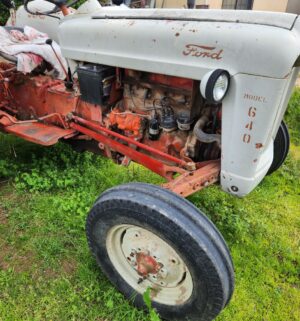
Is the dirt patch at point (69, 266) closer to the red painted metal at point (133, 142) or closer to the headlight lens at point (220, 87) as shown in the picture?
the red painted metal at point (133, 142)

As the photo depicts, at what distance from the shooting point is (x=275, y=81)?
5.55ft

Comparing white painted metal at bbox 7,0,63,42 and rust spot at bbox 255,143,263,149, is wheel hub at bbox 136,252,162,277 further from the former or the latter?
white painted metal at bbox 7,0,63,42

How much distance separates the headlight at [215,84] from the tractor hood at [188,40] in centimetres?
8

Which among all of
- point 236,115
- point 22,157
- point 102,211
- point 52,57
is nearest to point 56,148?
point 22,157

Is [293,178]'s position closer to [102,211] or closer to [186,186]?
[186,186]

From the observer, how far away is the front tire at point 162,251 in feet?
5.42

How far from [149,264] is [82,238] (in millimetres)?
772

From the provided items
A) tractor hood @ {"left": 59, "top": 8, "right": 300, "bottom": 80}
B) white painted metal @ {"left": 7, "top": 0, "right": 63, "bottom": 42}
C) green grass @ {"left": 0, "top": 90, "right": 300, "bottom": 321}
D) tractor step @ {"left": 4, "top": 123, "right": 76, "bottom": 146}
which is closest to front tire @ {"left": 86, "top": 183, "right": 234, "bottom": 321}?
green grass @ {"left": 0, "top": 90, "right": 300, "bottom": 321}

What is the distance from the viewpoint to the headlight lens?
172 cm

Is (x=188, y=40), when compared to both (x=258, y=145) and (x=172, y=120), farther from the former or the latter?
(x=258, y=145)

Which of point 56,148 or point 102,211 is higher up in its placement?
point 102,211

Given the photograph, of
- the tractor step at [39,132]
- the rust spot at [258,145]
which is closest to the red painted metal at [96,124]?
the tractor step at [39,132]

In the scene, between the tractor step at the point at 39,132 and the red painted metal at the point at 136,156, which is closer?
the red painted metal at the point at 136,156

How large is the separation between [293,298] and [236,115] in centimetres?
134
